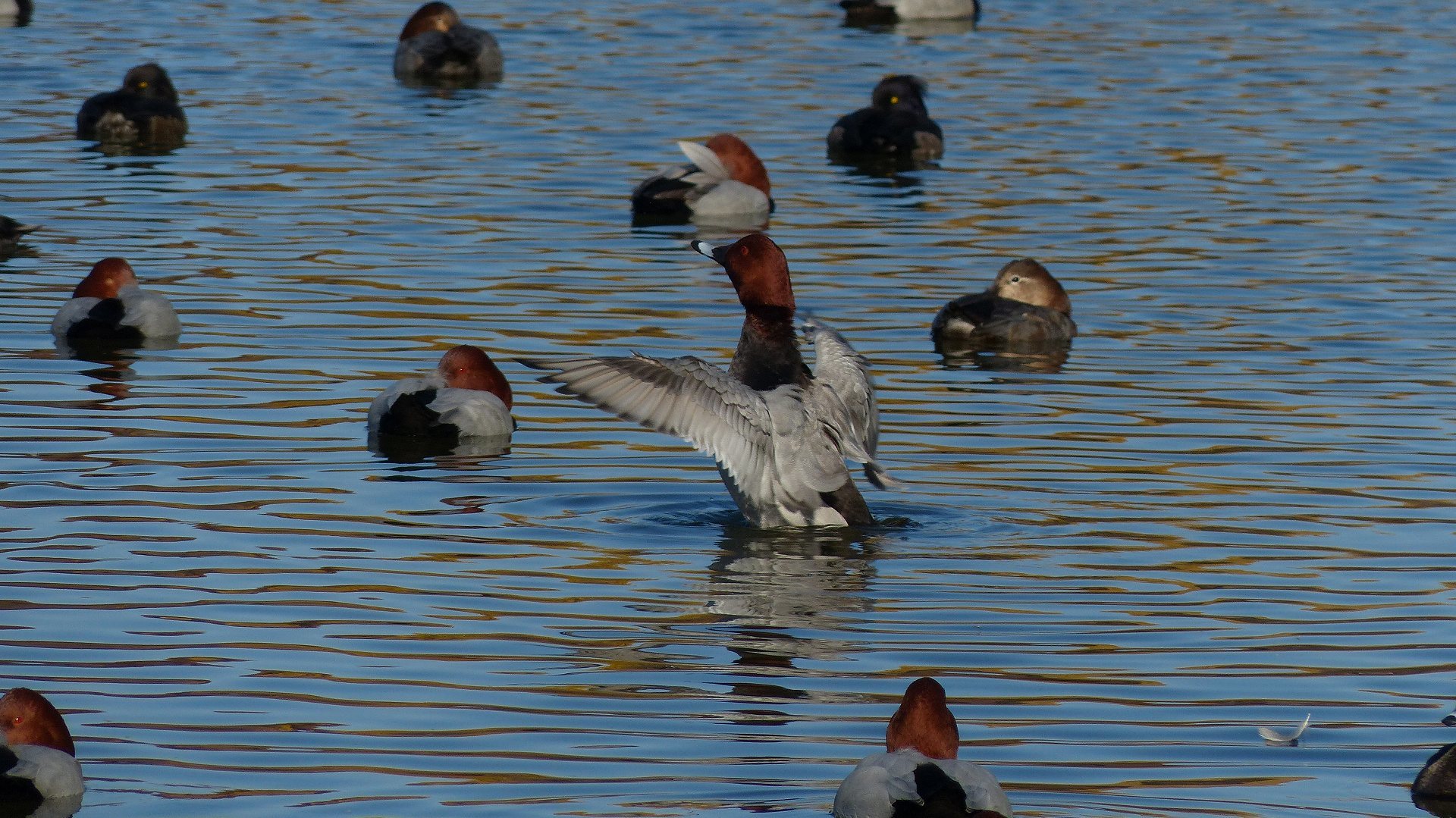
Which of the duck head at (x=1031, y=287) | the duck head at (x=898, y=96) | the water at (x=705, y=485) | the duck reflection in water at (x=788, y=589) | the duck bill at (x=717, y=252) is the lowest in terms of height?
the duck reflection in water at (x=788, y=589)

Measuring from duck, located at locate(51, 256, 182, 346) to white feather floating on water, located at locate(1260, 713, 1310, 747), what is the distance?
27.0 ft

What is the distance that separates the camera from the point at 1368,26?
97.9 ft

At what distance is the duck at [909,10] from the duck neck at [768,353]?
21.8 m

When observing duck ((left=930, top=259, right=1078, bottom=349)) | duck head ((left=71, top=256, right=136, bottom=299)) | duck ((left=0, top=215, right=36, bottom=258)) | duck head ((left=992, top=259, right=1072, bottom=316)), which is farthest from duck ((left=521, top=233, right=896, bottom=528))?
duck ((left=0, top=215, right=36, bottom=258))

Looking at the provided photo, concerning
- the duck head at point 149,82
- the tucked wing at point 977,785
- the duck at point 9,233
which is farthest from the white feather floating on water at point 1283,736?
the duck head at point 149,82

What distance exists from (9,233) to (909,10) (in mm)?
17746

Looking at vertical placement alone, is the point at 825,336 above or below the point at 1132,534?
above

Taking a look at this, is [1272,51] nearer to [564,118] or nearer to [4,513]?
[564,118]

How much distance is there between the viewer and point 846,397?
413 inches

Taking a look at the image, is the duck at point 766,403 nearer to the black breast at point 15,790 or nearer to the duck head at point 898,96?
the black breast at point 15,790

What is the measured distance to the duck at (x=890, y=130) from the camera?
2128 centimetres

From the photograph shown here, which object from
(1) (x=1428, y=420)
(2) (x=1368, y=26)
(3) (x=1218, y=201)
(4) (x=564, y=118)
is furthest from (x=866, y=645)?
(2) (x=1368, y=26)

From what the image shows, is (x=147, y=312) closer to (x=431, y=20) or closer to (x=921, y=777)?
(x=921, y=777)

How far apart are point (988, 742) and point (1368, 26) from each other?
24676 mm
